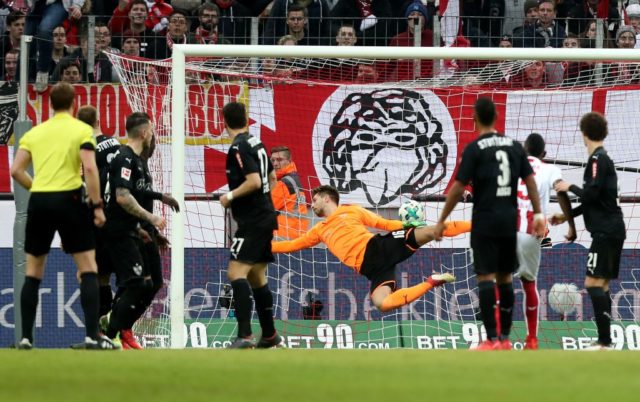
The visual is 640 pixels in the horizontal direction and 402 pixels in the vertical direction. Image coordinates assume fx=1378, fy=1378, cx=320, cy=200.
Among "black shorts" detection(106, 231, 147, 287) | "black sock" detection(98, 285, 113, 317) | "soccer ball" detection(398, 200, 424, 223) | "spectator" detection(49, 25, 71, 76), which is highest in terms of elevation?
"spectator" detection(49, 25, 71, 76)

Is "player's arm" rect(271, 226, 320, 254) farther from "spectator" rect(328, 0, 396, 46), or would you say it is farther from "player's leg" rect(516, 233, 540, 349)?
"spectator" rect(328, 0, 396, 46)

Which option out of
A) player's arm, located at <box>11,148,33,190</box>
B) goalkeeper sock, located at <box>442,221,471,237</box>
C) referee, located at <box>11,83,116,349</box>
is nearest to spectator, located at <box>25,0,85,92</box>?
goalkeeper sock, located at <box>442,221,471,237</box>

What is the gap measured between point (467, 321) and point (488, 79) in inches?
119

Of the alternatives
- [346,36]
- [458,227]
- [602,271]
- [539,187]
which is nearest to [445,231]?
[458,227]

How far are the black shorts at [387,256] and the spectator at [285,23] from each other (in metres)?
3.63

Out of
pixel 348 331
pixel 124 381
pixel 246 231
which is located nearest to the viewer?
pixel 124 381

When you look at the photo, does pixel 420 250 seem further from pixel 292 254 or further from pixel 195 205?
pixel 195 205

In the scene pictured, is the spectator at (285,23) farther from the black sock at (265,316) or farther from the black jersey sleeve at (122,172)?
the black sock at (265,316)

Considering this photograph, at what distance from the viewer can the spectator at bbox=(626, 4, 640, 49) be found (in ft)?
60.6

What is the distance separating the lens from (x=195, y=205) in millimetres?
16531

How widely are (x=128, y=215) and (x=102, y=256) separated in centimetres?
71

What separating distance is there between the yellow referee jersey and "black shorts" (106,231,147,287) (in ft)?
6.49

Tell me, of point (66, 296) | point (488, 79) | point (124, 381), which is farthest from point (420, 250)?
point (124, 381)

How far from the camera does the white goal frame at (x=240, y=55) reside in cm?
1394
